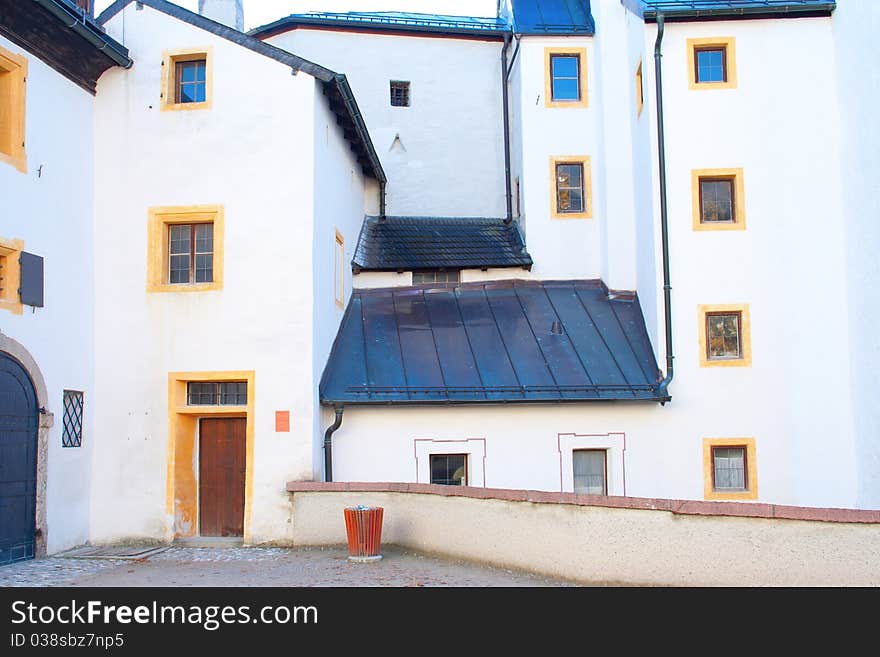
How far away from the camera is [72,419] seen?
48.9 feet

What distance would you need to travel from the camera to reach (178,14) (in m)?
16.2

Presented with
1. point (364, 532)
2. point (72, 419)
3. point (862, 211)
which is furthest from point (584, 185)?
point (72, 419)

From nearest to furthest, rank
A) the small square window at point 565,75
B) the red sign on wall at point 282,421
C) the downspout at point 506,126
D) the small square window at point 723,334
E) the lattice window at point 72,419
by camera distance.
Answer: the lattice window at point 72,419
the red sign on wall at point 282,421
the small square window at point 723,334
the small square window at point 565,75
the downspout at point 506,126

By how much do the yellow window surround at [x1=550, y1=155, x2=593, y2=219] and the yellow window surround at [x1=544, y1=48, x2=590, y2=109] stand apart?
114 cm

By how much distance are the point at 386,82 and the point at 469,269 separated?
18.7ft

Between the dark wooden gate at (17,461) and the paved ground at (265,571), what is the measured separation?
1.22ft

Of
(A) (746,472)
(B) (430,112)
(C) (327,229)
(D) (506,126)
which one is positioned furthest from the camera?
(B) (430,112)

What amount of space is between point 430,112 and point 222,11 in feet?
17.3

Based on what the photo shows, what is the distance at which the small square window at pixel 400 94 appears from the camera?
2331 centimetres

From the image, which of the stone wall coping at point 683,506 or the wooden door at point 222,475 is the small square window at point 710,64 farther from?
the wooden door at point 222,475

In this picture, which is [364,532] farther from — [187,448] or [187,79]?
[187,79]

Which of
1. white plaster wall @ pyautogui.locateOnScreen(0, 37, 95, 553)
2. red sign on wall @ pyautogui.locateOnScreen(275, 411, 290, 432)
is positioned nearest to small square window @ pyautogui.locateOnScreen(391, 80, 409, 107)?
white plaster wall @ pyautogui.locateOnScreen(0, 37, 95, 553)

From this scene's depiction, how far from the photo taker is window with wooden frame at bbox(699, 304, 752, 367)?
17.4m

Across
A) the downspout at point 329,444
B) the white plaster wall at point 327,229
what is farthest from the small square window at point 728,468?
the white plaster wall at point 327,229
